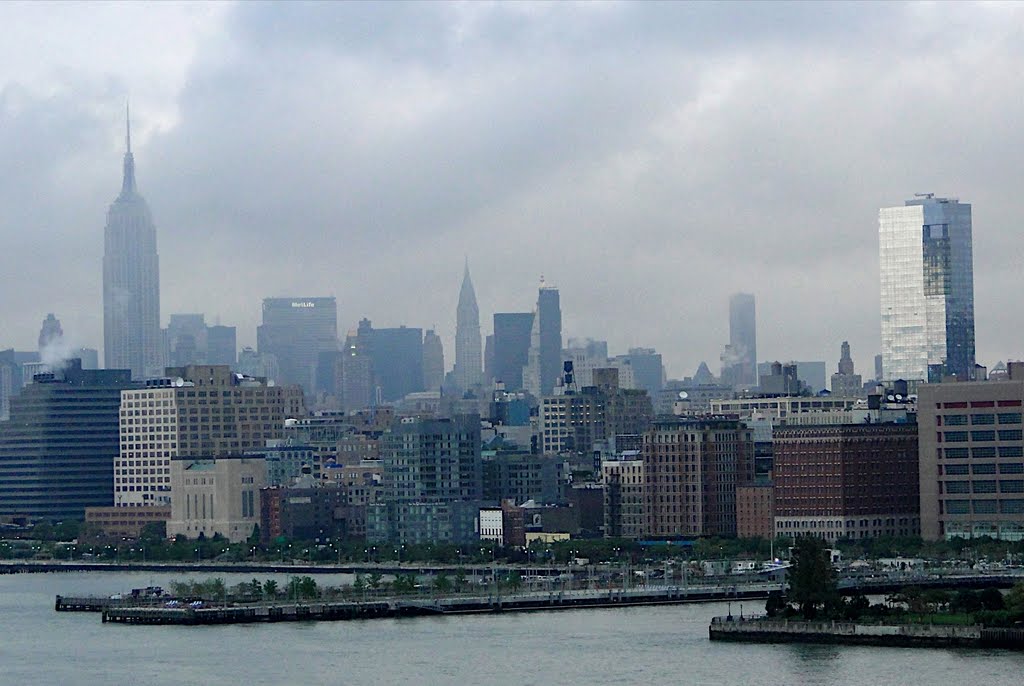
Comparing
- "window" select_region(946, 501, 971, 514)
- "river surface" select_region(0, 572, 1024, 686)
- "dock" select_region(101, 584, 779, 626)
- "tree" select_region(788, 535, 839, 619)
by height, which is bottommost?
"river surface" select_region(0, 572, 1024, 686)

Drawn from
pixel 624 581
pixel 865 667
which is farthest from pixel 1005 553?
pixel 865 667

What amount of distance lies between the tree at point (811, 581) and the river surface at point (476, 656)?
493 centimetres

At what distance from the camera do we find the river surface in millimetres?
117812

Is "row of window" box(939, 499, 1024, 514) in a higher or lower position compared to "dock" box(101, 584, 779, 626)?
higher

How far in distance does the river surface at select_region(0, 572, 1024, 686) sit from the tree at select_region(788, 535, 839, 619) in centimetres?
493

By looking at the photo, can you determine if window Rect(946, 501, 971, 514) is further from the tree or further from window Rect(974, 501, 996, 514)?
the tree

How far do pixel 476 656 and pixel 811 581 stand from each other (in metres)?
16.3

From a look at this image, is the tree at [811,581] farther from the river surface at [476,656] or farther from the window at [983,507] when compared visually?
the window at [983,507]

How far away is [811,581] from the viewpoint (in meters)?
133

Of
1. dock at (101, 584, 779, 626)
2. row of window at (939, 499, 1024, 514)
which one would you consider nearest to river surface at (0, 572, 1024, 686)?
dock at (101, 584, 779, 626)

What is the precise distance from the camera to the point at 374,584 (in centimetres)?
16700

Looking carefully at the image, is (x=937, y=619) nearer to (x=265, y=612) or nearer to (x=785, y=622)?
(x=785, y=622)

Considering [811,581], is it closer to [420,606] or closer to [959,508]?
[420,606]

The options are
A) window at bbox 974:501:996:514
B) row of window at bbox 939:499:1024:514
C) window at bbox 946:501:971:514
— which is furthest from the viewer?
window at bbox 946:501:971:514
